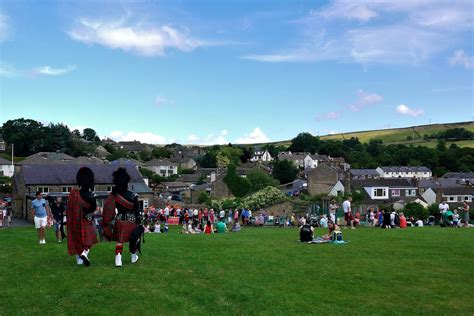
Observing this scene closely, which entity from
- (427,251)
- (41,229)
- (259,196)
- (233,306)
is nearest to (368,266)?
(427,251)

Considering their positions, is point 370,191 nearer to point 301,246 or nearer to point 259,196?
point 259,196

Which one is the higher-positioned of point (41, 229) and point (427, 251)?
point (41, 229)

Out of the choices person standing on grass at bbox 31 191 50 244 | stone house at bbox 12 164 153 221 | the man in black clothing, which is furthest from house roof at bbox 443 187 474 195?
person standing on grass at bbox 31 191 50 244

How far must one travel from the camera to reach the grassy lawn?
1188cm

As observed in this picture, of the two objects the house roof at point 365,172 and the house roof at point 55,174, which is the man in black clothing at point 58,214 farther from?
the house roof at point 365,172

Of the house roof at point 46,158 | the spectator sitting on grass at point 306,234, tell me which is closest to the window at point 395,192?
the house roof at point 46,158

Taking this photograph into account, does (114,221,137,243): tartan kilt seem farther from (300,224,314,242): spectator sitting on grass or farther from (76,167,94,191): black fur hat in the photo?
(300,224,314,242): spectator sitting on grass

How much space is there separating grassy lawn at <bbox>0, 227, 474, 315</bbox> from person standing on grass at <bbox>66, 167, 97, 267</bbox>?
551 mm

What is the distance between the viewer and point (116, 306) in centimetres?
1148

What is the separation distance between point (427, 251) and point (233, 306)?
11.5 meters

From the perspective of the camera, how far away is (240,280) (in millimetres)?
14289

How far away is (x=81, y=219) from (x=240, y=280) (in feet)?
17.9

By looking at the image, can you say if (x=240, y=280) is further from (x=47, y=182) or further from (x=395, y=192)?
(x=395, y=192)

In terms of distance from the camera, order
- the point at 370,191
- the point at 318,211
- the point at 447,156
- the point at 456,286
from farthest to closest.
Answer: the point at 447,156, the point at 370,191, the point at 318,211, the point at 456,286
